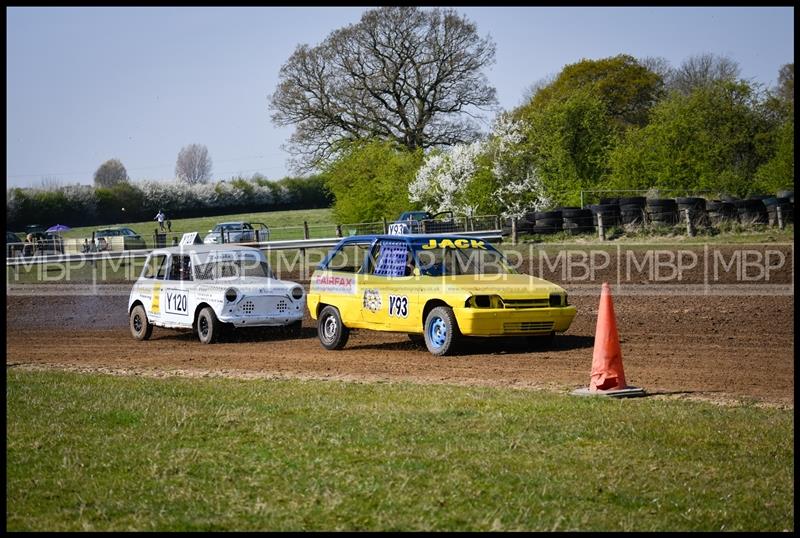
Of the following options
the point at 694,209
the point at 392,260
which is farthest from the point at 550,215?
the point at 392,260

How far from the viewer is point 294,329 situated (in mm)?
19094

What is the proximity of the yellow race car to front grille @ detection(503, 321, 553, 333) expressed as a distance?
1cm

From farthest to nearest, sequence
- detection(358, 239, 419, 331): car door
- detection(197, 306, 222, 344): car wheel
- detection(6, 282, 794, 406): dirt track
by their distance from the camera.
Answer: detection(197, 306, 222, 344): car wheel < detection(358, 239, 419, 331): car door < detection(6, 282, 794, 406): dirt track

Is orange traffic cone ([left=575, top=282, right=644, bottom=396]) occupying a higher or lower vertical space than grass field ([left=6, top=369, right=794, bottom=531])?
higher

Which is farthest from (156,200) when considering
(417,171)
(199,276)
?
(199,276)

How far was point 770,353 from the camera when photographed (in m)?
14.0

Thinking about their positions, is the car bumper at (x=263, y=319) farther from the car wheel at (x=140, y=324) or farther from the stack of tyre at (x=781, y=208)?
the stack of tyre at (x=781, y=208)

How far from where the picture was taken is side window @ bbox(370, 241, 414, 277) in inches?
616

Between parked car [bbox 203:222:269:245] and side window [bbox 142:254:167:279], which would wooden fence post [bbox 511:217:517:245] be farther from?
side window [bbox 142:254:167:279]

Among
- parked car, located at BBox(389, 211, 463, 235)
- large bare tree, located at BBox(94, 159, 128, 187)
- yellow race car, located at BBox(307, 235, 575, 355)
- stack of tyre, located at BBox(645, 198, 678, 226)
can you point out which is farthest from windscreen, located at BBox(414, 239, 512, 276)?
large bare tree, located at BBox(94, 159, 128, 187)

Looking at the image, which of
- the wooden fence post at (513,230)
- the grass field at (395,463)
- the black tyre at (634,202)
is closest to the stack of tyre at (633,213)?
the black tyre at (634,202)

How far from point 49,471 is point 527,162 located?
44526 mm

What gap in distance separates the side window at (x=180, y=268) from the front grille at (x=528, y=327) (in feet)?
21.8

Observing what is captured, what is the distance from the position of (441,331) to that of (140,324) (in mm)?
7089
